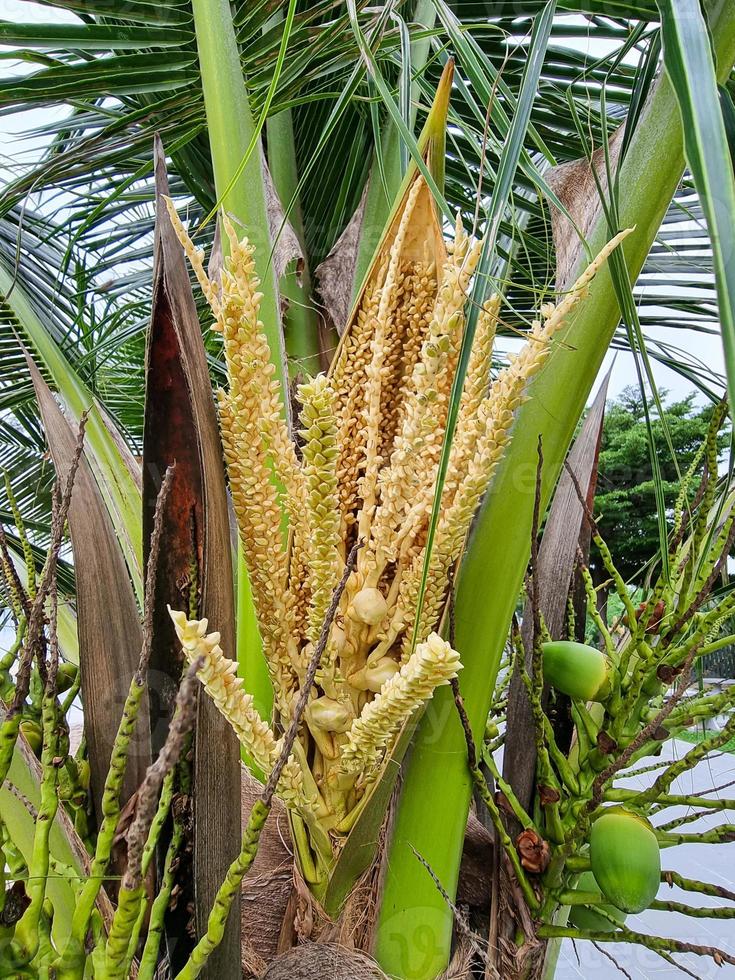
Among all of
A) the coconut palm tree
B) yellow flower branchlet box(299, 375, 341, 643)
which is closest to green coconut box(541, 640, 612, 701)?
the coconut palm tree

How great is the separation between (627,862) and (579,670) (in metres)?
0.11

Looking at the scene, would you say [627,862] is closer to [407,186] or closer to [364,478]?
[364,478]

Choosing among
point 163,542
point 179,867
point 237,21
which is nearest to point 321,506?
point 163,542

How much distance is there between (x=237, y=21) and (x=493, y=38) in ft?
1.13

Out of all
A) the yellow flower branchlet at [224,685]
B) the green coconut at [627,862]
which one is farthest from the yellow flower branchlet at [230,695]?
the green coconut at [627,862]

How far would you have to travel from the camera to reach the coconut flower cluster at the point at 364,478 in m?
0.33

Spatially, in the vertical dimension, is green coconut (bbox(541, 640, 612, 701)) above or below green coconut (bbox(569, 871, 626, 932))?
above

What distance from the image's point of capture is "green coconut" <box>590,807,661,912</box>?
0.39 metres

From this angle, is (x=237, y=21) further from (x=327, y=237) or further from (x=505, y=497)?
(x=505, y=497)

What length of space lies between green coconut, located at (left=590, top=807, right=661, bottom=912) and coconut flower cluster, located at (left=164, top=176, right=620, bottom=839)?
0.13 metres

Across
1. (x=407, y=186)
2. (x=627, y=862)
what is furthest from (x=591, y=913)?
(x=407, y=186)

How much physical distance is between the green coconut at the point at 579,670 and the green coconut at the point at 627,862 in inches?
3.0

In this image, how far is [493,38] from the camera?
0.78m

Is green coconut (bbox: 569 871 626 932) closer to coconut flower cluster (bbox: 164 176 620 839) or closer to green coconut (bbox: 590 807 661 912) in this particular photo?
green coconut (bbox: 590 807 661 912)
